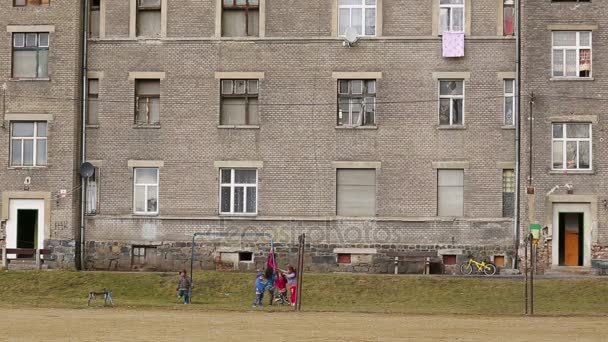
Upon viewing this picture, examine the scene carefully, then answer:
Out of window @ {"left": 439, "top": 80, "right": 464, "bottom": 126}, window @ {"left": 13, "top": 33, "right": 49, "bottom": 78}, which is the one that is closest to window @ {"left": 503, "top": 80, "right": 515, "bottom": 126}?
window @ {"left": 439, "top": 80, "right": 464, "bottom": 126}

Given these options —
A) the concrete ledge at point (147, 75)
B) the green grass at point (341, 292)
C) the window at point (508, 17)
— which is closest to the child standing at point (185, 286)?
the green grass at point (341, 292)

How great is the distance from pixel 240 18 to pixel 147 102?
472 centimetres

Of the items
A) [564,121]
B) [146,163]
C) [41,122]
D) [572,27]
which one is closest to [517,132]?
[564,121]

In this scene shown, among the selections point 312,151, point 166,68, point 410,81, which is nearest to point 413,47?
point 410,81

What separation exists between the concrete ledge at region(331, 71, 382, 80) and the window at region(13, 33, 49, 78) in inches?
426

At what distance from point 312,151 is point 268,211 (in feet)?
9.08

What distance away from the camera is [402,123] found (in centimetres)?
5672

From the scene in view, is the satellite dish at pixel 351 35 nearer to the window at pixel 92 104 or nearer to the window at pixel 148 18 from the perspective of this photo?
→ the window at pixel 148 18

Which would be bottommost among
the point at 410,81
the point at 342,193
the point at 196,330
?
the point at 196,330

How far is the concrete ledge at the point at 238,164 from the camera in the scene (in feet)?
188

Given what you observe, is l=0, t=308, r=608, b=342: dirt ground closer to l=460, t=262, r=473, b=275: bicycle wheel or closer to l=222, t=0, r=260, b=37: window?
l=460, t=262, r=473, b=275: bicycle wheel

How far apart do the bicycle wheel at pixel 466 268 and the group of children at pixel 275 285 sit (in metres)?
8.24

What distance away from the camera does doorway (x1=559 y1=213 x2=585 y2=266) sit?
183ft

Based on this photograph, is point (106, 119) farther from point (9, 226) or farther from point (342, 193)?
point (342, 193)
